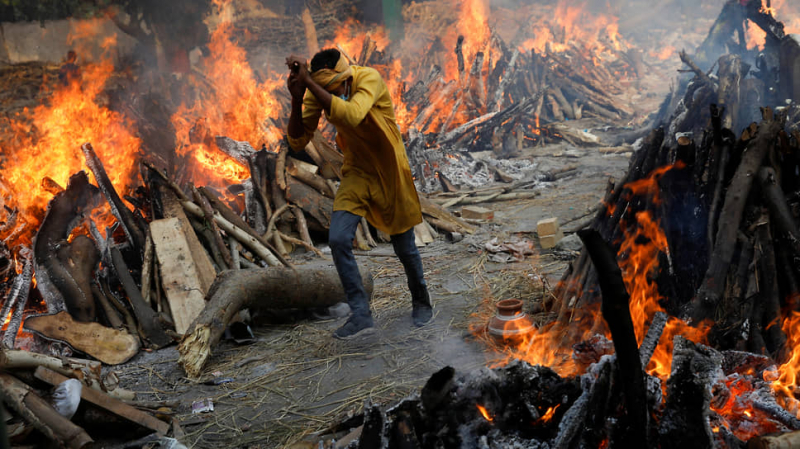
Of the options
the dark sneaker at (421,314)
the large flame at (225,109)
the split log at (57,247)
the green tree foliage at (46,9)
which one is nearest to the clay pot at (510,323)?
the dark sneaker at (421,314)

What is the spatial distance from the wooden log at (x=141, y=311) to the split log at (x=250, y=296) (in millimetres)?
595

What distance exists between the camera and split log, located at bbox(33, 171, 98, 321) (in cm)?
458

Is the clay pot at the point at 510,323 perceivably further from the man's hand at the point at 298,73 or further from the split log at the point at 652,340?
the man's hand at the point at 298,73

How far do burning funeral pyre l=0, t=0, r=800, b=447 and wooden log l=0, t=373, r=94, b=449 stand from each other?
0.01m

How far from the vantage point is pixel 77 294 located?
464 centimetres

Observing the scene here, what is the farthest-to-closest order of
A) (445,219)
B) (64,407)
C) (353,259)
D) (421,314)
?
(445,219), (421,314), (353,259), (64,407)

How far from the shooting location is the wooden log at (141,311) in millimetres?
4527

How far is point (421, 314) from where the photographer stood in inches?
181

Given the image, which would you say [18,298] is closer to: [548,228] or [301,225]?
[301,225]

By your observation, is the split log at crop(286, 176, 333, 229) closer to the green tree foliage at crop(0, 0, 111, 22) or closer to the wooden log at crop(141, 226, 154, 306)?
the wooden log at crop(141, 226, 154, 306)

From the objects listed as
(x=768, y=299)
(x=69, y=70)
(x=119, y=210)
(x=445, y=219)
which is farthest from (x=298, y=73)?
(x=69, y=70)

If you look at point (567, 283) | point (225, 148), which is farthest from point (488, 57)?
point (567, 283)

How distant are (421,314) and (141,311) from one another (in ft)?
7.94

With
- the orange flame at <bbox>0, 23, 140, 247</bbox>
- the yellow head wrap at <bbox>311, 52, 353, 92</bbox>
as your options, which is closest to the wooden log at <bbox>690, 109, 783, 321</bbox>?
the yellow head wrap at <bbox>311, 52, 353, 92</bbox>
